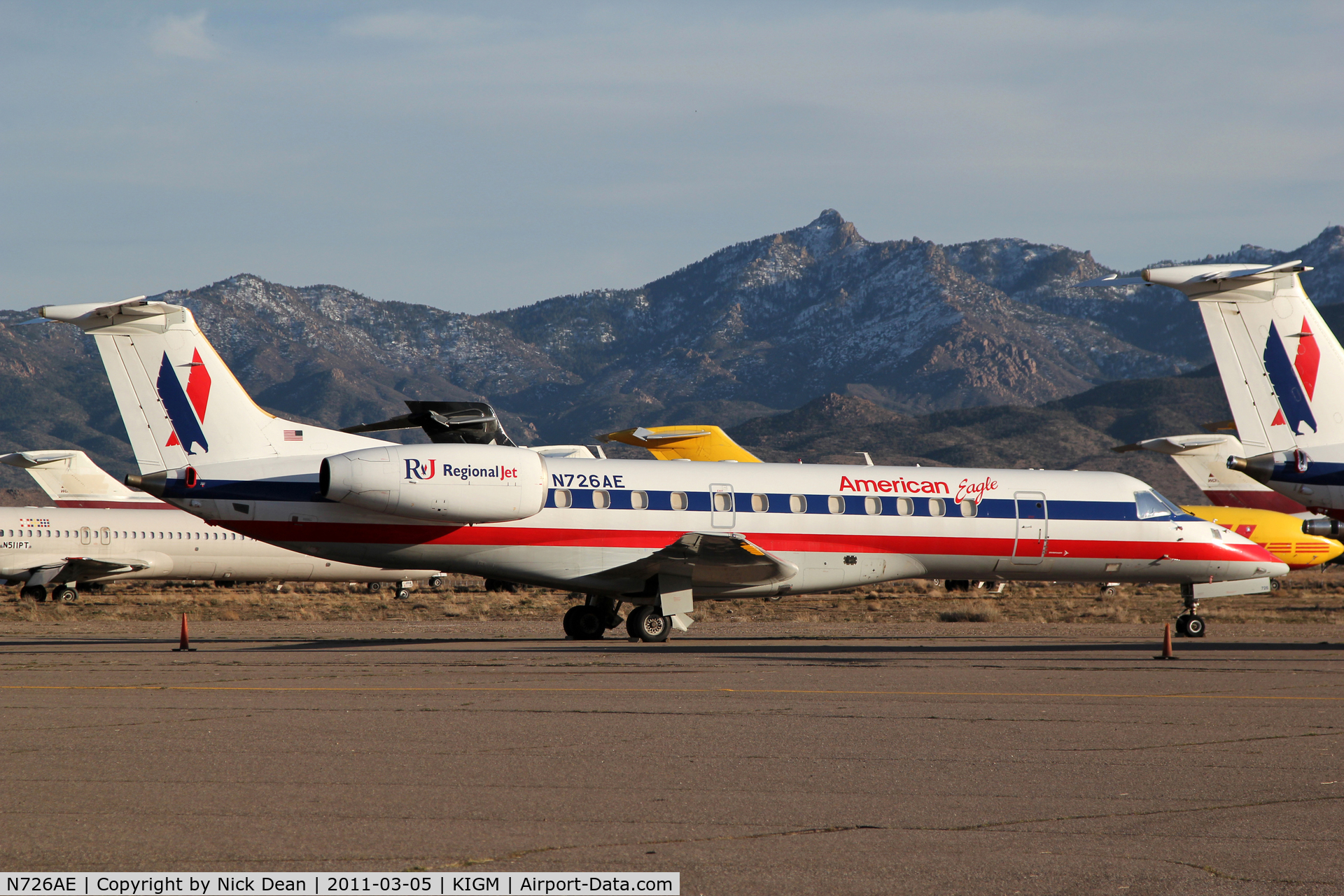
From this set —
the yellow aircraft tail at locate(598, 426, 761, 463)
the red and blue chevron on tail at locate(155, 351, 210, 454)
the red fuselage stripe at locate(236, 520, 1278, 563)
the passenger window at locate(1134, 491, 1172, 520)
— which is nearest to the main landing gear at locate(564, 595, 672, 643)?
the red fuselage stripe at locate(236, 520, 1278, 563)

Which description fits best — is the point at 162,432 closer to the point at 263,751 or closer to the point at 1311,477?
the point at 263,751

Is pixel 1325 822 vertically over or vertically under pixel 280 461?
under

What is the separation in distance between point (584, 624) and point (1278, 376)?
1158 centimetres

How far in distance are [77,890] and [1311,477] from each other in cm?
1717

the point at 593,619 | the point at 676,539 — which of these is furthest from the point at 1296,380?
the point at 593,619

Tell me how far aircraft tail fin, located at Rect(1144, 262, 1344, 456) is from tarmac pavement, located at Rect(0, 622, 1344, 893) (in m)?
3.69

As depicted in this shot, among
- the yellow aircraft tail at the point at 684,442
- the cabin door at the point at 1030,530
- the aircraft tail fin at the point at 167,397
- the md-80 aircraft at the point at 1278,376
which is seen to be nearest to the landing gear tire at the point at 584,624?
the yellow aircraft tail at the point at 684,442

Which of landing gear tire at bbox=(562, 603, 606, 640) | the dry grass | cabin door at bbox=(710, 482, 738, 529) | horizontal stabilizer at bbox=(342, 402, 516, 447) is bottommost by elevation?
the dry grass

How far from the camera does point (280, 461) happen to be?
19938 mm

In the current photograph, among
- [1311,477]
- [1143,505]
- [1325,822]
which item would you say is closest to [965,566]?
[1143,505]

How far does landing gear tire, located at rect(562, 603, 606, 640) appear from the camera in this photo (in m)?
22.6

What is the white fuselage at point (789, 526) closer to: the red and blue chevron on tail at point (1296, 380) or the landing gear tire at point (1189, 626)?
the landing gear tire at point (1189, 626)

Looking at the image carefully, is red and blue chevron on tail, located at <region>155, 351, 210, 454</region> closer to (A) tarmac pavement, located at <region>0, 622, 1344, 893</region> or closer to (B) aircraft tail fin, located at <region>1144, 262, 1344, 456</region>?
(A) tarmac pavement, located at <region>0, 622, 1344, 893</region>

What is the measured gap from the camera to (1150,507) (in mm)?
23328
